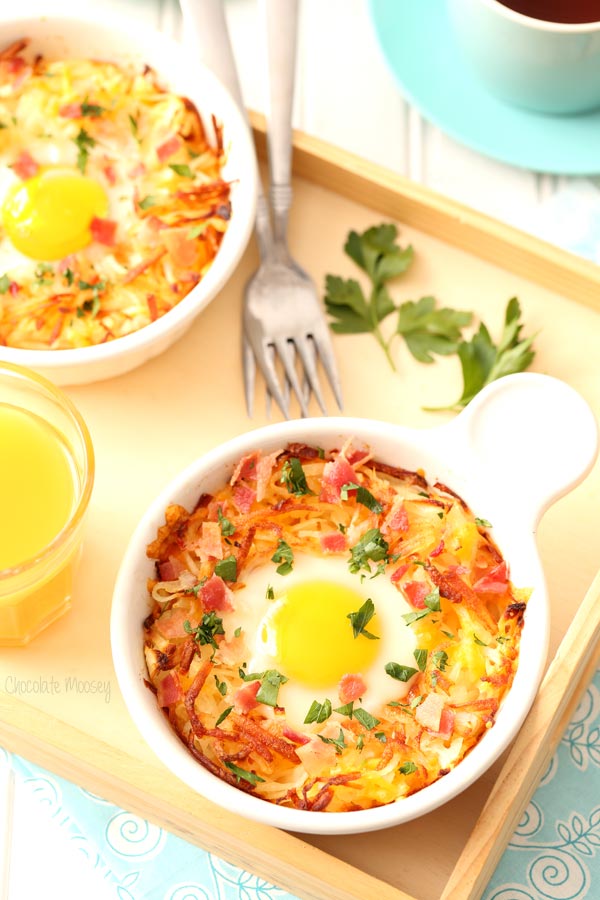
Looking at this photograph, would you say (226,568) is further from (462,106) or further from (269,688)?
(462,106)

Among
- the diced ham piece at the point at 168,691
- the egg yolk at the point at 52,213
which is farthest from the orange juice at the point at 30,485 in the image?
the egg yolk at the point at 52,213

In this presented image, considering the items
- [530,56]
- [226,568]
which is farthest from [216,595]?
[530,56]

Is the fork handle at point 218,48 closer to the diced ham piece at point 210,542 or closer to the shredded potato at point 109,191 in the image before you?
the shredded potato at point 109,191

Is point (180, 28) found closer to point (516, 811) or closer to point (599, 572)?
point (599, 572)

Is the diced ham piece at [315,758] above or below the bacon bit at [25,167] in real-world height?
below

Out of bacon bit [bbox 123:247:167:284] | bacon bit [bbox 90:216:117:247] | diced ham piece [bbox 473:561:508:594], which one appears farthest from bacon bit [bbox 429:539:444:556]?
bacon bit [bbox 90:216:117:247]

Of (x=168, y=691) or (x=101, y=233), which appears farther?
(x=101, y=233)

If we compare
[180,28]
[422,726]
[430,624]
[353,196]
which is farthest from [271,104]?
[422,726]
